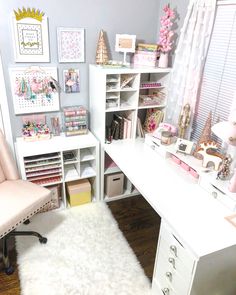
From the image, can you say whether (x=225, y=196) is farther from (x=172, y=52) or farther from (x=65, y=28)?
(x=65, y=28)

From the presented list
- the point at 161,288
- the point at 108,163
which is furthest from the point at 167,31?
the point at 161,288

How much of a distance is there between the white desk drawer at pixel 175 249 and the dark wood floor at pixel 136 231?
1.64ft

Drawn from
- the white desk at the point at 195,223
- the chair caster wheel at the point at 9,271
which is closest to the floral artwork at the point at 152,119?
the white desk at the point at 195,223

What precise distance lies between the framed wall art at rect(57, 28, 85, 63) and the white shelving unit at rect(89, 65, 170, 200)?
178 mm

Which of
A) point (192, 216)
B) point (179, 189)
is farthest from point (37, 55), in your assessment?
point (192, 216)

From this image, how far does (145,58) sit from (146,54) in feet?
0.12

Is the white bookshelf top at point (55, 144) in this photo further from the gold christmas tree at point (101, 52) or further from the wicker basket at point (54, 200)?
the gold christmas tree at point (101, 52)

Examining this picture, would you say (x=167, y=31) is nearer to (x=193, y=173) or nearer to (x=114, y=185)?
(x=193, y=173)

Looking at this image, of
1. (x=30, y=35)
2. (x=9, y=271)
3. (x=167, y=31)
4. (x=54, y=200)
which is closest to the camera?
(x=9, y=271)

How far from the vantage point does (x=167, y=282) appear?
160 centimetres

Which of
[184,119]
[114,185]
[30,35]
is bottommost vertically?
[114,185]

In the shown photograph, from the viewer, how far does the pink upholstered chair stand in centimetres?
177

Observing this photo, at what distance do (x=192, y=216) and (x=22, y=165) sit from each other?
1.48 m

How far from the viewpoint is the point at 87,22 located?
2.26 metres
